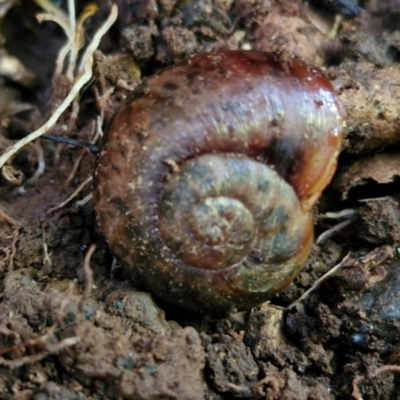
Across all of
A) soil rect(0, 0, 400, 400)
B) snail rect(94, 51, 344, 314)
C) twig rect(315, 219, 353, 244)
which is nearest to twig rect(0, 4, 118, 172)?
soil rect(0, 0, 400, 400)

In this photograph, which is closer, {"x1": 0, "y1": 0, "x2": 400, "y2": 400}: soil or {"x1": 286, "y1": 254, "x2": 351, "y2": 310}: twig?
{"x1": 0, "y1": 0, "x2": 400, "y2": 400}: soil

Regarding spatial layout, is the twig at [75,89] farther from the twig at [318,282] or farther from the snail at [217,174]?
the twig at [318,282]

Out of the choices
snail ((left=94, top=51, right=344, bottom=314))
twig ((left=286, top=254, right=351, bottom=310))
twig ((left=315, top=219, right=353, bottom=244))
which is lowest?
twig ((left=286, top=254, right=351, bottom=310))

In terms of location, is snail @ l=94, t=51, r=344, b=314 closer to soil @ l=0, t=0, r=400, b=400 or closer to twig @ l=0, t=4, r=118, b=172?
soil @ l=0, t=0, r=400, b=400

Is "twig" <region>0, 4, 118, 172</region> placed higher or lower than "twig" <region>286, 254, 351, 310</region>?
higher

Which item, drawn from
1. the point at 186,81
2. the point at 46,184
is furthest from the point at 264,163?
the point at 46,184

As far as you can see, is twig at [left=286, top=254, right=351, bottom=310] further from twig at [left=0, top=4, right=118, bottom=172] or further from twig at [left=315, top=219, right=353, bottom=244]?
twig at [left=0, top=4, right=118, bottom=172]
